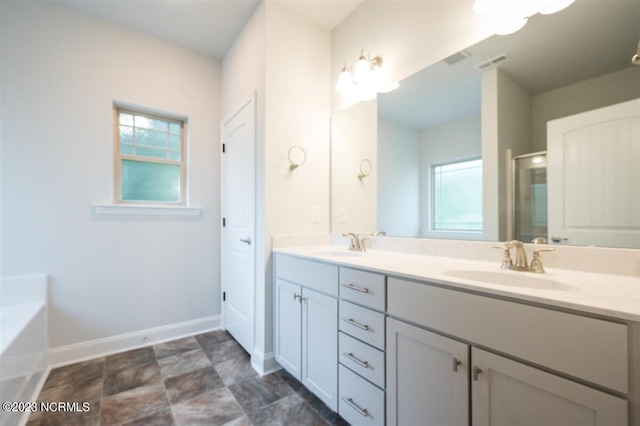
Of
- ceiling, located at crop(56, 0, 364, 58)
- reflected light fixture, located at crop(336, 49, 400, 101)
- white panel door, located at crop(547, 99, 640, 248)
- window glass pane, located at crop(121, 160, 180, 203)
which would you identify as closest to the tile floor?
window glass pane, located at crop(121, 160, 180, 203)

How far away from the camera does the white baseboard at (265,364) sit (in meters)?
1.85

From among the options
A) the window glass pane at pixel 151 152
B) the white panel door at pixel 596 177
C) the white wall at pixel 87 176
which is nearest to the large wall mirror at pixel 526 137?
the white panel door at pixel 596 177

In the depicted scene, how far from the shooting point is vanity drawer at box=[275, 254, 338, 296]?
4.62 ft

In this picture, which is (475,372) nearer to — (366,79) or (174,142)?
(366,79)

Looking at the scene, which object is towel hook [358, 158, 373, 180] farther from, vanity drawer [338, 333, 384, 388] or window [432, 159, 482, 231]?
vanity drawer [338, 333, 384, 388]

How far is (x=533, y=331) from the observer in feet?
2.41

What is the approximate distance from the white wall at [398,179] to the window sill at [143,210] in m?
1.83

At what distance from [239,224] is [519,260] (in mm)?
1957

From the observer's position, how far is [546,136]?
1.14 metres

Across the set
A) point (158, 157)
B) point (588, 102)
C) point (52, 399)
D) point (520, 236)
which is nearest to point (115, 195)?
point (158, 157)

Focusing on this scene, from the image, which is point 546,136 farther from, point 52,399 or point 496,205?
point 52,399

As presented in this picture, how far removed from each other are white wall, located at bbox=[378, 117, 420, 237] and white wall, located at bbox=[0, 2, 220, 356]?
70.4 inches

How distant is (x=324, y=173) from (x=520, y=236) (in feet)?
4.59

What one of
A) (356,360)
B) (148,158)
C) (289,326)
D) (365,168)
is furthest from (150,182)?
(356,360)
